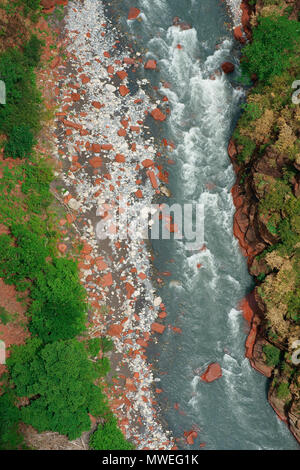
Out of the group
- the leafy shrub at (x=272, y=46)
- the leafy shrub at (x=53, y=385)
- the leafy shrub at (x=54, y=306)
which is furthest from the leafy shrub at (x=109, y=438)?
the leafy shrub at (x=272, y=46)

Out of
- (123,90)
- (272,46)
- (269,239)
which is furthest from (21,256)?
(272,46)

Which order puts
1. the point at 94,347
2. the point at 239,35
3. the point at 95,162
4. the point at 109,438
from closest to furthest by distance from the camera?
1. the point at 109,438
2. the point at 94,347
3. the point at 95,162
4. the point at 239,35

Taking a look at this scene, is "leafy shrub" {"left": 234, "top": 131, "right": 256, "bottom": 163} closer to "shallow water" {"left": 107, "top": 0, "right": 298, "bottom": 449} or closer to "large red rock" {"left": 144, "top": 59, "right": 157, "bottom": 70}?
"shallow water" {"left": 107, "top": 0, "right": 298, "bottom": 449}

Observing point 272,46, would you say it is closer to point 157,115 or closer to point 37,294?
point 157,115

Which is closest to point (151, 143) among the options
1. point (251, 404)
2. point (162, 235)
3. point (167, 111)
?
point (167, 111)

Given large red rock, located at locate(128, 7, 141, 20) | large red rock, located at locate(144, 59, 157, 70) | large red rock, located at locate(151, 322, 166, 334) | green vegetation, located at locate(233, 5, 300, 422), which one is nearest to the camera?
green vegetation, located at locate(233, 5, 300, 422)

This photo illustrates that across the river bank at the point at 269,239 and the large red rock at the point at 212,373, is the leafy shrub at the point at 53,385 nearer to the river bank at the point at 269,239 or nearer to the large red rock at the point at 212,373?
the large red rock at the point at 212,373

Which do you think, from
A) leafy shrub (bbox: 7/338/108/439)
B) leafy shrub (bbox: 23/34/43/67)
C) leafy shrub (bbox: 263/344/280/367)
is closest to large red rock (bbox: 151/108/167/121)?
leafy shrub (bbox: 23/34/43/67)
